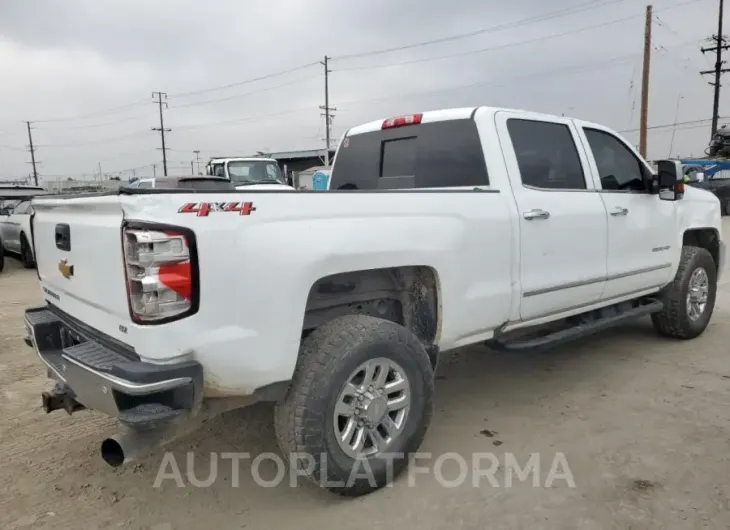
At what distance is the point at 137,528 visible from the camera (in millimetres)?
2742

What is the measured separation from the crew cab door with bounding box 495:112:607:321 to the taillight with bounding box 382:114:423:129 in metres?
0.62

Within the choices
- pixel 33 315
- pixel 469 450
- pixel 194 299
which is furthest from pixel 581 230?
pixel 33 315

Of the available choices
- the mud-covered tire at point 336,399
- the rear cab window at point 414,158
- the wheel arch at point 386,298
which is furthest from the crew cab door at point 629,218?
the mud-covered tire at point 336,399

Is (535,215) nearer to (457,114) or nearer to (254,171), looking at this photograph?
(457,114)

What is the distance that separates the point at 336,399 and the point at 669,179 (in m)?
3.51

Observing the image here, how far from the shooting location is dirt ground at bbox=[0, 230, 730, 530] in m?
2.79

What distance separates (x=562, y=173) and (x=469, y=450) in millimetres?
2051

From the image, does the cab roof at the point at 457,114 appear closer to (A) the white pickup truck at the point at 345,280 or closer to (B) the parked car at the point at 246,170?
(A) the white pickup truck at the point at 345,280

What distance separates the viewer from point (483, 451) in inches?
135

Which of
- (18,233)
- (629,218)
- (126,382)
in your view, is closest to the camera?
(126,382)

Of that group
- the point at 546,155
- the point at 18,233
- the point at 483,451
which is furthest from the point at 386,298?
the point at 18,233

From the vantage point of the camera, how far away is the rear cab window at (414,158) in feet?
12.3

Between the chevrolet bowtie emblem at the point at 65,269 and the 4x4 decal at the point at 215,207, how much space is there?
3.24 ft

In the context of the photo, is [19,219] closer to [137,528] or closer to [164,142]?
[137,528]
